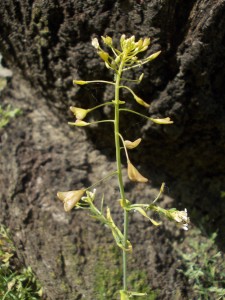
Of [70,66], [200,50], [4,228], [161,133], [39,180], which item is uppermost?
[200,50]

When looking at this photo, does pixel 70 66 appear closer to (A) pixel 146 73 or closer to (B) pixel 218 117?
(A) pixel 146 73

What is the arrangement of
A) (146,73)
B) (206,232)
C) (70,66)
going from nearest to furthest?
1. (146,73)
2. (70,66)
3. (206,232)

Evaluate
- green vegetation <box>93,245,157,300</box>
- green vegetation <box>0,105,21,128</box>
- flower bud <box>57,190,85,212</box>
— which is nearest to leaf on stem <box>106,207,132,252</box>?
flower bud <box>57,190,85,212</box>

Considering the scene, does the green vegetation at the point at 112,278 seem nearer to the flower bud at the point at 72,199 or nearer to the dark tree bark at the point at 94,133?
the dark tree bark at the point at 94,133

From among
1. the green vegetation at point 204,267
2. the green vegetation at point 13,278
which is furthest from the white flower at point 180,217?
the green vegetation at point 13,278

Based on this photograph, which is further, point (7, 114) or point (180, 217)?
point (7, 114)

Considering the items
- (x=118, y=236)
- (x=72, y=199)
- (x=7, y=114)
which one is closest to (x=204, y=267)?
(x=118, y=236)

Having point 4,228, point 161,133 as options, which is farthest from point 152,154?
point 4,228

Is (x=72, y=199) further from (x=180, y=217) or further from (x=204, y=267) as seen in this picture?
(x=204, y=267)
